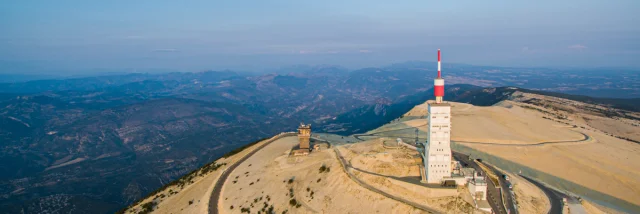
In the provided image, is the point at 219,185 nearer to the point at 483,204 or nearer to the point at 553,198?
the point at 483,204

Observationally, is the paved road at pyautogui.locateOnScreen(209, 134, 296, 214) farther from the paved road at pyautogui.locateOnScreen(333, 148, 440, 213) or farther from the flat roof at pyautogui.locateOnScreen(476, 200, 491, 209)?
the flat roof at pyautogui.locateOnScreen(476, 200, 491, 209)

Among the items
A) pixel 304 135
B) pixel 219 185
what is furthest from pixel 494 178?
pixel 219 185

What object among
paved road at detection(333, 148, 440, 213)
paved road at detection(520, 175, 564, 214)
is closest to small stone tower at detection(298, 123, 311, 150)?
paved road at detection(333, 148, 440, 213)

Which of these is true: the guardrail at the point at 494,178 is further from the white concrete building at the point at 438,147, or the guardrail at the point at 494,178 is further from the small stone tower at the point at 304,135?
the small stone tower at the point at 304,135

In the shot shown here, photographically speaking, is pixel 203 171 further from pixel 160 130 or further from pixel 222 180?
pixel 160 130

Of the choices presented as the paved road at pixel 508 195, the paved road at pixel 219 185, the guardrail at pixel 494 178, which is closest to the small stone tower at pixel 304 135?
the paved road at pixel 219 185

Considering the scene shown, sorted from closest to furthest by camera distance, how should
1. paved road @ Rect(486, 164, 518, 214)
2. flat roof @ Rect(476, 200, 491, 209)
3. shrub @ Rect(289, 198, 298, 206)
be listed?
flat roof @ Rect(476, 200, 491, 209) < paved road @ Rect(486, 164, 518, 214) < shrub @ Rect(289, 198, 298, 206)

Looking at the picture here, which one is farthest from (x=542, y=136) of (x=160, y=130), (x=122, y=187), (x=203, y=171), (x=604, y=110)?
(x=160, y=130)
